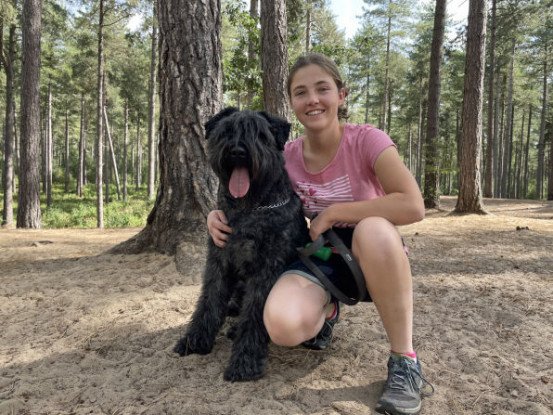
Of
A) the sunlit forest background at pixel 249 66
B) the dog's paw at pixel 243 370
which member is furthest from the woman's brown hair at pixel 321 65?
the sunlit forest background at pixel 249 66

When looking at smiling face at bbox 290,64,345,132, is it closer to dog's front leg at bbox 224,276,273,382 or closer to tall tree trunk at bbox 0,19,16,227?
dog's front leg at bbox 224,276,273,382

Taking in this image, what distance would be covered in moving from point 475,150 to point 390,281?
8228 mm

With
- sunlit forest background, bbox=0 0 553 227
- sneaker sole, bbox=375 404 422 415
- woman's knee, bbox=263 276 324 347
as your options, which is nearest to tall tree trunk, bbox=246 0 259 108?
sunlit forest background, bbox=0 0 553 227

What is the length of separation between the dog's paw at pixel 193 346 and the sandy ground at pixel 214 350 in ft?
0.19

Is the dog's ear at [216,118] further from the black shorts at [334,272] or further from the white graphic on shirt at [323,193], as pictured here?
the black shorts at [334,272]

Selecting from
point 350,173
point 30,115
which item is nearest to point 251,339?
point 350,173

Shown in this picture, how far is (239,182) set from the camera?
2.29m

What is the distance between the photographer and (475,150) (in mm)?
9047

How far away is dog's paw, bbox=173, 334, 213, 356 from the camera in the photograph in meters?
2.55

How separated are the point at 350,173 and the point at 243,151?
713 mm

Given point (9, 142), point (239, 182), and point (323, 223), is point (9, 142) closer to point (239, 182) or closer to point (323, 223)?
point (239, 182)

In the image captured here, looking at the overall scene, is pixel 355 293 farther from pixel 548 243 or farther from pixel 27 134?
pixel 27 134

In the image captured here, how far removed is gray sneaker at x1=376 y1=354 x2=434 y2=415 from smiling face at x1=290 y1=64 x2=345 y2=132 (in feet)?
4.91

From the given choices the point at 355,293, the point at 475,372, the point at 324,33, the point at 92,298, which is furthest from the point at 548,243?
the point at 324,33
